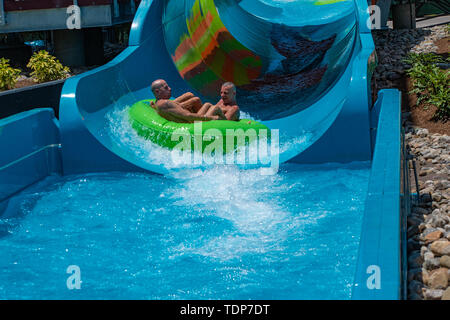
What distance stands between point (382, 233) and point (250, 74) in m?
6.40

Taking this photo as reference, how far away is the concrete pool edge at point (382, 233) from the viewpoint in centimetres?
194

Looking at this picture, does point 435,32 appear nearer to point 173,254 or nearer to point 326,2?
point 326,2

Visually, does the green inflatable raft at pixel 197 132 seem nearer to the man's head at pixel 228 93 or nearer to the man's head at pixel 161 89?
the man's head at pixel 161 89

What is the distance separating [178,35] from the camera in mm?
7887

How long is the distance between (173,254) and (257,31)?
612 centimetres

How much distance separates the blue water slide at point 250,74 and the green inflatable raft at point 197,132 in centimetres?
24

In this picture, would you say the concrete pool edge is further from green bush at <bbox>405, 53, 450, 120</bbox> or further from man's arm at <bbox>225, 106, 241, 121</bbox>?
green bush at <bbox>405, 53, 450, 120</bbox>

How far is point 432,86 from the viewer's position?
7.22 metres

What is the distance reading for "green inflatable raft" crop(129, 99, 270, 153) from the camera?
224 inches

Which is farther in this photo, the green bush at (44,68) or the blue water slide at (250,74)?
the green bush at (44,68)

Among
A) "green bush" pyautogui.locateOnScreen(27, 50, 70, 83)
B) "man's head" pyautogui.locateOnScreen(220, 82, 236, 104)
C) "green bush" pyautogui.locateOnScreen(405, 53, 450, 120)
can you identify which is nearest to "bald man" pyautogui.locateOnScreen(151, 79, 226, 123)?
"man's head" pyautogui.locateOnScreen(220, 82, 236, 104)

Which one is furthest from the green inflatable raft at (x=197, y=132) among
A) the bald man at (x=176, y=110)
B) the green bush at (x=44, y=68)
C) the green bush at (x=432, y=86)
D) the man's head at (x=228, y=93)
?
the green bush at (x=44, y=68)

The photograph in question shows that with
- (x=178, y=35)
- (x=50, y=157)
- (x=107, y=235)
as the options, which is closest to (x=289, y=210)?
(x=107, y=235)
